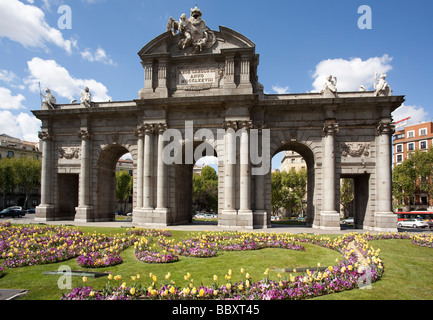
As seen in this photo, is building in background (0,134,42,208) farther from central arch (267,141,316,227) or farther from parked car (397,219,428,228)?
parked car (397,219,428,228)

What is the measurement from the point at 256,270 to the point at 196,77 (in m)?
20.7

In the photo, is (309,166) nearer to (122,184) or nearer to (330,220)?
(330,220)

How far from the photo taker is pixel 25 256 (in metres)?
12.7

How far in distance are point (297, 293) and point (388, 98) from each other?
23.2 meters

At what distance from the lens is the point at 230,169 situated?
2553cm

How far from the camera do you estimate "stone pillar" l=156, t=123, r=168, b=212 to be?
26.5 m

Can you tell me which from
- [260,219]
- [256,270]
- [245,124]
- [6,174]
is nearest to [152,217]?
[260,219]

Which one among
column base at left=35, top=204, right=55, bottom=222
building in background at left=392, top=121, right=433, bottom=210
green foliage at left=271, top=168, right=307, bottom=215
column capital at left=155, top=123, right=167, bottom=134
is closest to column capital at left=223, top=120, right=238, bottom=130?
column capital at left=155, top=123, right=167, bottom=134

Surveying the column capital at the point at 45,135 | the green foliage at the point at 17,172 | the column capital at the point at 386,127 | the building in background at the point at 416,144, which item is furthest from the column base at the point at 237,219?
the building in background at the point at 416,144

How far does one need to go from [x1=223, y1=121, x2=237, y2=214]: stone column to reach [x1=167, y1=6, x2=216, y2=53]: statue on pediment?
808 cm

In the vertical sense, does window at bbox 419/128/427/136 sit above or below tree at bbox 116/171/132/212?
above
